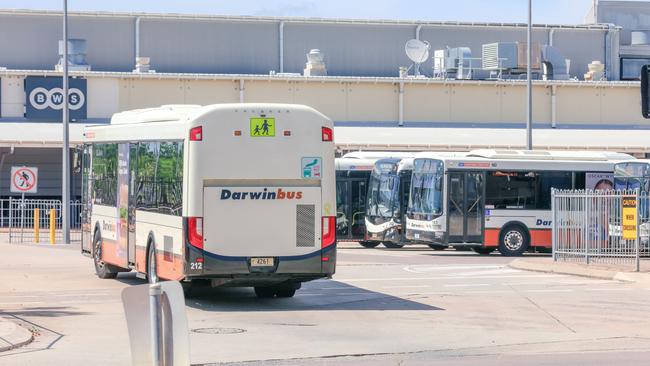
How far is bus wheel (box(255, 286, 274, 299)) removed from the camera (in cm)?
2341

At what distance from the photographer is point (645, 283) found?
26531 mm

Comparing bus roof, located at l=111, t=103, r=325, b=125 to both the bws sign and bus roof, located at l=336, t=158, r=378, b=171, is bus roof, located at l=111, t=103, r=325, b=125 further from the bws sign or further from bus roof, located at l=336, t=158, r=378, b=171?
the bws sign

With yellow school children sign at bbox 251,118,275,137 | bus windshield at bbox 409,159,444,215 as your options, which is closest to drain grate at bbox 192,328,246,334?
yellow school children sign at bbox 251,118,275,137

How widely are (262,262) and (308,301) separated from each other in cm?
191

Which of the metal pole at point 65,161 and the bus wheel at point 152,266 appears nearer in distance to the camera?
the bus wheel at point 152,266

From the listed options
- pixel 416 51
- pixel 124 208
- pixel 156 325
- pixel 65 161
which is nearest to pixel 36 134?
pixel 65 161

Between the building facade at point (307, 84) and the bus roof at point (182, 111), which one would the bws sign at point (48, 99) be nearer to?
the building facade at point (307, 84)

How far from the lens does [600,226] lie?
3062 cm

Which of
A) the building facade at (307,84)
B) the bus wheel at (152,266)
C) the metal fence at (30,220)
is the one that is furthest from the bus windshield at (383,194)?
the bus wheel at (152,266)

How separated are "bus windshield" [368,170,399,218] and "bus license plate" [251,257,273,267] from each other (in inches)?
829

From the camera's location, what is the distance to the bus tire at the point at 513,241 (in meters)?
38.6

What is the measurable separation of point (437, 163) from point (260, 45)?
25778 millimetres

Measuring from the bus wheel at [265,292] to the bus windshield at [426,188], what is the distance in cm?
1597

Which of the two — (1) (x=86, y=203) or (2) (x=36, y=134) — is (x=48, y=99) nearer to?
(2) (x=36, y=134)
